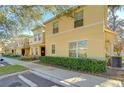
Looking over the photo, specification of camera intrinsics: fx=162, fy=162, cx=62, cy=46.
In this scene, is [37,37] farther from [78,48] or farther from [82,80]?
[82,80]

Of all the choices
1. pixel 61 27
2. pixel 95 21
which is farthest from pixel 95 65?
pixel 61 27

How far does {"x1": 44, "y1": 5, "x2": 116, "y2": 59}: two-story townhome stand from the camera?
1312 cm

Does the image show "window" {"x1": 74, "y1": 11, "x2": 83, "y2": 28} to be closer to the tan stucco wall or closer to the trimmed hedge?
the tan stucco wall

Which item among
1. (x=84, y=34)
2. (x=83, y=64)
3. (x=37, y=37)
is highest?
(x=37, y=37)

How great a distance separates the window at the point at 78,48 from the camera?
14.6 metres

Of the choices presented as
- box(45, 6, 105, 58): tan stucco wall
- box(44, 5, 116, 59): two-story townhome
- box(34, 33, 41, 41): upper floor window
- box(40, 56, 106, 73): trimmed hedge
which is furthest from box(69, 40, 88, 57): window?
box(34, 33, 41, 41): upper floor window

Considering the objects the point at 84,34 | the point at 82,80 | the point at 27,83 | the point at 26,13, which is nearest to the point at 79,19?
the point at 84,34

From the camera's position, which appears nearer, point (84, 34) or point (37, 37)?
point (84, 34)

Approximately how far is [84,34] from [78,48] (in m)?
1.51

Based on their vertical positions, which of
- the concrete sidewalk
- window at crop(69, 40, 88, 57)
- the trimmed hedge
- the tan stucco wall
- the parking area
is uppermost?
the tan stucco wall

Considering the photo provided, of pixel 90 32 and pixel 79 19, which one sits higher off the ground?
pixel 79 19

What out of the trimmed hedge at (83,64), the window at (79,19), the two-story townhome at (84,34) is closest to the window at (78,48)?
the two-story townhome at (84,34)

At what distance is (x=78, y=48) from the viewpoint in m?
15.3
